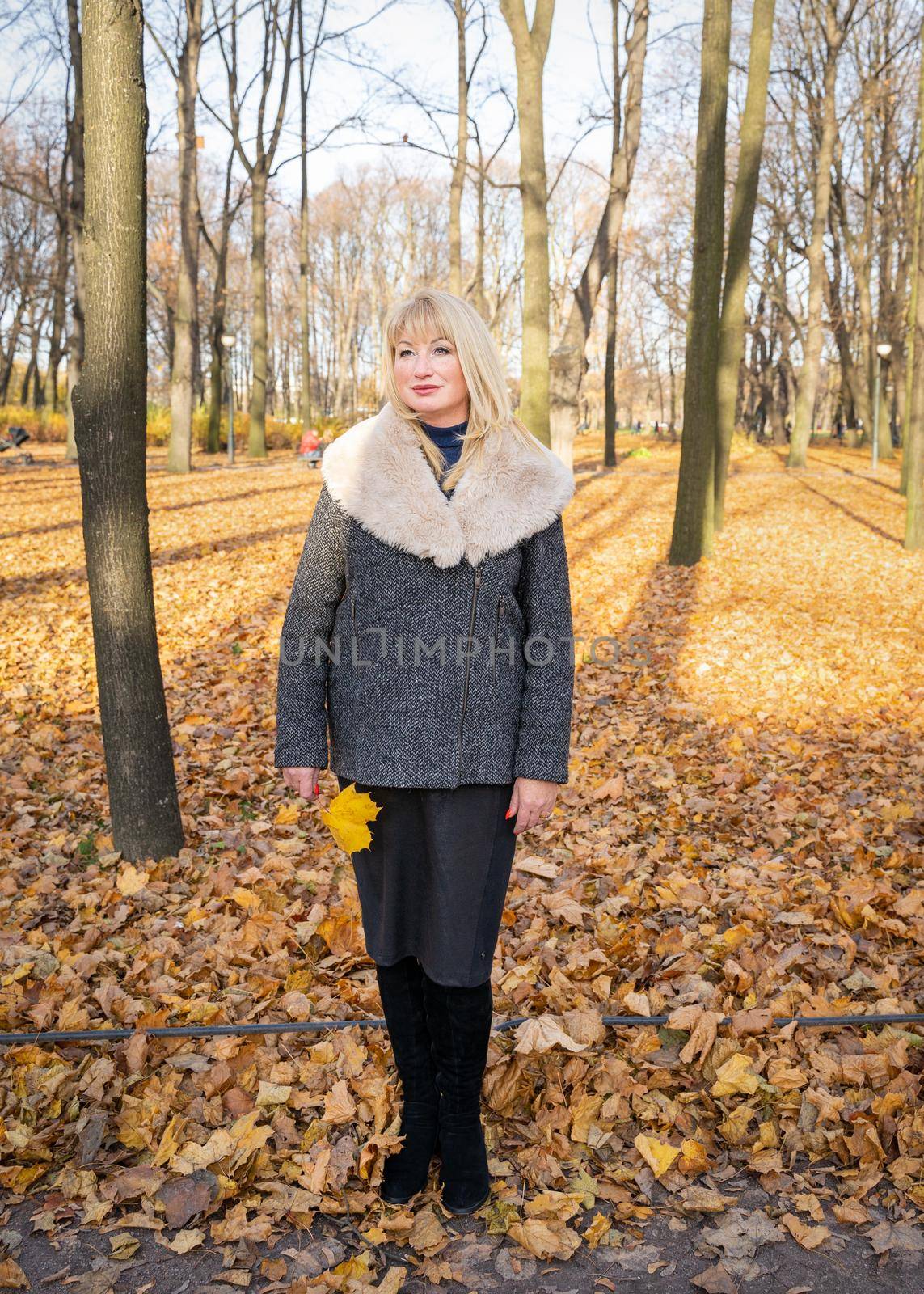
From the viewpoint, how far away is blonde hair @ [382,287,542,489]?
2.22 meters

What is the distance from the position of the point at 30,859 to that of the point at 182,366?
1456 cm

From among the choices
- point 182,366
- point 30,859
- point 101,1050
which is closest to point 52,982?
point 101,1050

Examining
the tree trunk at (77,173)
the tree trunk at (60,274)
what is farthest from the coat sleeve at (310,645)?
the tree trunk at (60,274)

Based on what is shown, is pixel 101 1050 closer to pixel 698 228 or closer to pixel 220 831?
pixel 220 831

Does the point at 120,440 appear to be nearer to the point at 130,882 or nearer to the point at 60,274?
the point at 130,882

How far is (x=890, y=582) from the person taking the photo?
10477mm

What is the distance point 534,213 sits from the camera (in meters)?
11.5

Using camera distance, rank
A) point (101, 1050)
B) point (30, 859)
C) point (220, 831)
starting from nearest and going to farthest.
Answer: point (101, 1050)
point (30, 859)
point (220, 831)

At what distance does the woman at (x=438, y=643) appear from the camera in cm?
225

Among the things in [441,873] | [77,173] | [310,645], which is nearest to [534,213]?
[77,173]

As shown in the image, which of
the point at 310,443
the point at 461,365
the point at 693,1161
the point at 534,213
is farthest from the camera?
the point at 310,443

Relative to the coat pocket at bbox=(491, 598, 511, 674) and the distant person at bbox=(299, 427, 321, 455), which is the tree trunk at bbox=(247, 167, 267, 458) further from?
the coat pocket at bbox=(491, 598, 511, 674)

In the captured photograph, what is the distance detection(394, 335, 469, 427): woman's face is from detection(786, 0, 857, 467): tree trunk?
21961mm

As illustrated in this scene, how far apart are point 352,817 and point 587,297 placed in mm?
13032
